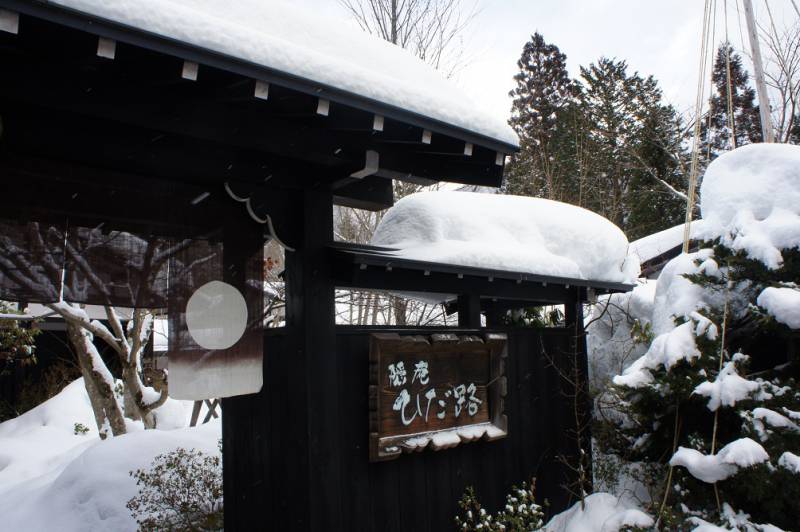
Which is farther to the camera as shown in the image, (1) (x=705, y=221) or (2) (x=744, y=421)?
(1) (x=705, y=221)

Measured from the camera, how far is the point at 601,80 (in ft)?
64.5

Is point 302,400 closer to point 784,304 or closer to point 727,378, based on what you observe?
point 727,378

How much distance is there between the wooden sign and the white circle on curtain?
106 centimetres

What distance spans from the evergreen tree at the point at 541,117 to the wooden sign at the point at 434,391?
39.6 ft

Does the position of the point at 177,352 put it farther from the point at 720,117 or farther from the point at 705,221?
the point at 720,117

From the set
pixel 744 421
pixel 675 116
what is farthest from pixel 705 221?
pixel 675 116

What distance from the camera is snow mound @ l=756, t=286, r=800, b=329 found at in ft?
13.6

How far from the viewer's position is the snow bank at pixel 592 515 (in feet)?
15.9

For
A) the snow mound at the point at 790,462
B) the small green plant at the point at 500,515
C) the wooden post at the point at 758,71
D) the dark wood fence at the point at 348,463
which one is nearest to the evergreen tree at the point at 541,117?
the wooden post at the point at 758,71

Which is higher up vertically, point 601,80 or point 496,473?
point 601,80

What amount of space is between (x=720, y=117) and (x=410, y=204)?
20.6 meters

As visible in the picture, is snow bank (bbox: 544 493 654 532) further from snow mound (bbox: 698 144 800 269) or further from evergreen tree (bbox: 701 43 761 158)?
evergreen tree (bbox: 701 43 761 158)

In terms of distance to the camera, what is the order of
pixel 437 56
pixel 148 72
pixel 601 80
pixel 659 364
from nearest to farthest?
pixel 148 72 → pixel 659 364 → pixel 437 56 → pixel 601 80

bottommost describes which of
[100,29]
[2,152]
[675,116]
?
[2,152]
